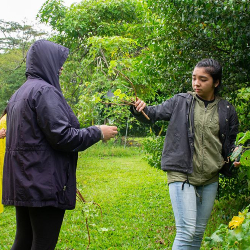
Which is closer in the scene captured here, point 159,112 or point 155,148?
point 159,112

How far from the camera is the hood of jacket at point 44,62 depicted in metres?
2.24

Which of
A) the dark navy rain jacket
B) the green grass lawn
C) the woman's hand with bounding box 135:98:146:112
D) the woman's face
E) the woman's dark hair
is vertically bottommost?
the green grass lawn

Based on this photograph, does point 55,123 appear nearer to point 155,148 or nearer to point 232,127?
point 232,127

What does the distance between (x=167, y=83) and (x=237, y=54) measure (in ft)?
3.07

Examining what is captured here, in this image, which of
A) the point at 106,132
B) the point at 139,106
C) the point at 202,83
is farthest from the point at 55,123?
the point at 202,83

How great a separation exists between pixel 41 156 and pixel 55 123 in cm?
21

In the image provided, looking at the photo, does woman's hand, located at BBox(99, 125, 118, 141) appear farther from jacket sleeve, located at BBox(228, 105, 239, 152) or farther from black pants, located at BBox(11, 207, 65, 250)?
jacket sleeve, located at BBox(228, 105, 239, 152)

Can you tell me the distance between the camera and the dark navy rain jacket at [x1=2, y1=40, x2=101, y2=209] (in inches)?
79.4

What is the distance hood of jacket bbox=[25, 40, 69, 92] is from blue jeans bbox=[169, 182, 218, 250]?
114 cm

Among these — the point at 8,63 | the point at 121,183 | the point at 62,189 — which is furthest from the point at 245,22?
the point at 8,63

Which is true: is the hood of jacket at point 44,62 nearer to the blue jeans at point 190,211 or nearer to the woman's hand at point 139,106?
the woman's hand at point 139,106

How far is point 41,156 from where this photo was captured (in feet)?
6.68

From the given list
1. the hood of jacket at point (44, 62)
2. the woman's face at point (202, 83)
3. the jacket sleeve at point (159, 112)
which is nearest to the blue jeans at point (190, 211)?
the jacket sleeve at point (159, 112)

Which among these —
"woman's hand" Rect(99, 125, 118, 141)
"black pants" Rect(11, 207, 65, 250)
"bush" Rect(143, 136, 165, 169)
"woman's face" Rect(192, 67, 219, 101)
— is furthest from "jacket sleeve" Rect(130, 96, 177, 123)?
"bush" Rect(143, 136, 165, 169)
